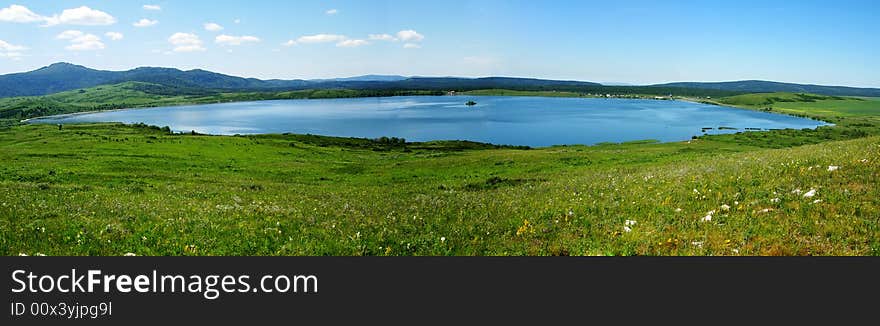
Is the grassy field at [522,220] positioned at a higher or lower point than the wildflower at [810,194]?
lower

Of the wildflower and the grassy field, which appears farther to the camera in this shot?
the wildflower

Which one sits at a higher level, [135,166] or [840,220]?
[840,220]

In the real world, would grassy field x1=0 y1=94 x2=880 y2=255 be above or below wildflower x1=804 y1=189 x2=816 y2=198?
below

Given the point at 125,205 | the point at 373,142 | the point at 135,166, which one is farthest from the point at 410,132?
the point at 125,205

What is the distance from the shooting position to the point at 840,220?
1128cm

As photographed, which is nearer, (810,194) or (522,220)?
(810,194)

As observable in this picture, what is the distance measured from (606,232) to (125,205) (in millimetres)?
16692

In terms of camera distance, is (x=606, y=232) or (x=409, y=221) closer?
(x=606, y=232)

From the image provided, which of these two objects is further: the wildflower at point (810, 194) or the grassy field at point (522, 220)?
the wildflower at point (810, 194)

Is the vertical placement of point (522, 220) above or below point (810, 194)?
below

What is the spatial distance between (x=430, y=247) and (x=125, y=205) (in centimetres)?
1279

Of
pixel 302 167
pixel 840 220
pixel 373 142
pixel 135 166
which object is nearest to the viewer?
pixel 840 220

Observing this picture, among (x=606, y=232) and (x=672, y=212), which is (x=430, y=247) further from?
(x=672, y=212)
